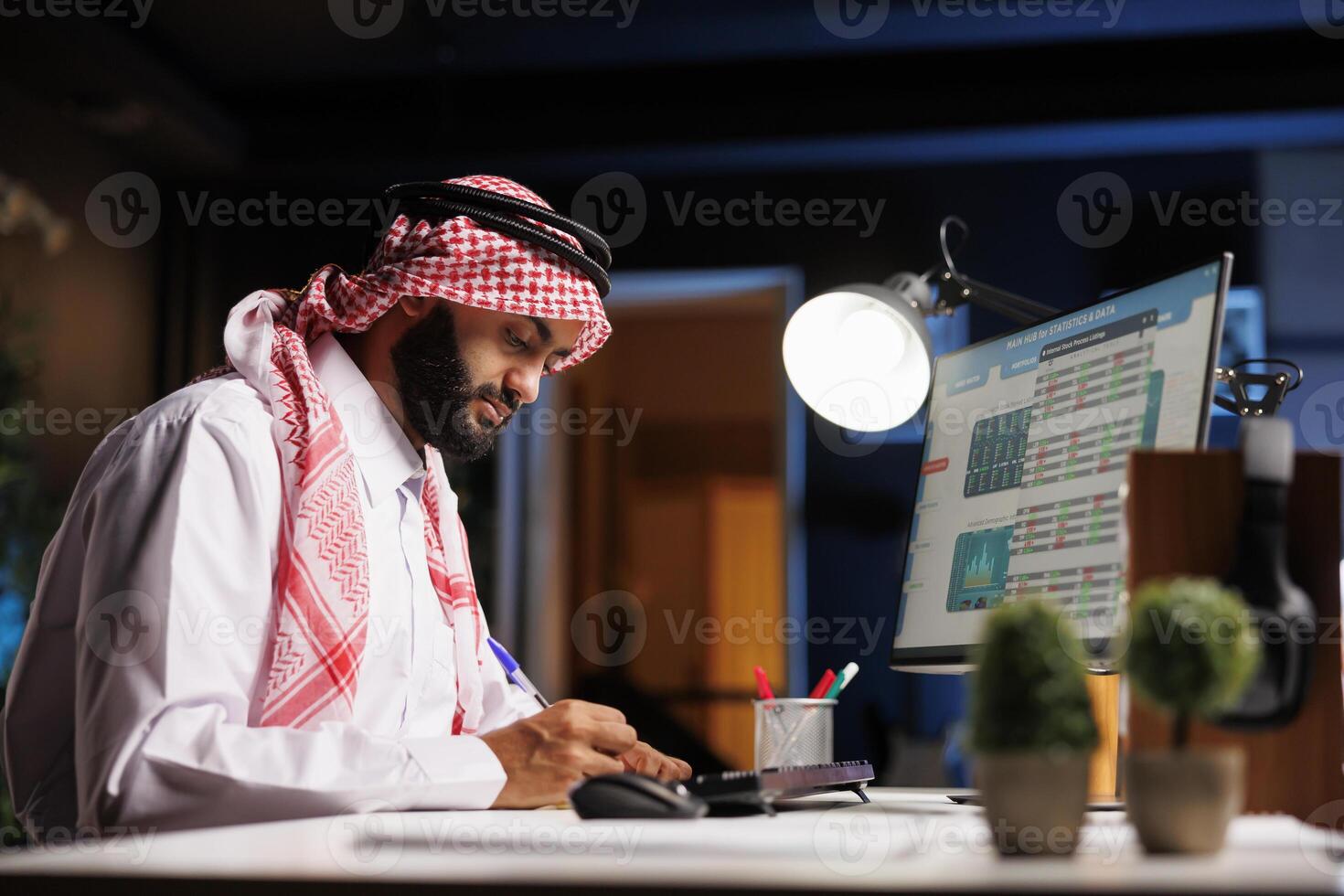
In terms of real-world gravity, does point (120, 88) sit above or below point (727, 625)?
above

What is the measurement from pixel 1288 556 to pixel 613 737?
0.73m

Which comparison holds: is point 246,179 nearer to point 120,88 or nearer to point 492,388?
point 120,88

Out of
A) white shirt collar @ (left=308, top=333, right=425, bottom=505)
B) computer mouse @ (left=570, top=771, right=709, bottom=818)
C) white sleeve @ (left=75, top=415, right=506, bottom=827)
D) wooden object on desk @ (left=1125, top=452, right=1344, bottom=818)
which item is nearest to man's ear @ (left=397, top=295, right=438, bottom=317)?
white shirt collar @ (left=308, top=333, right=425, bottom=505)

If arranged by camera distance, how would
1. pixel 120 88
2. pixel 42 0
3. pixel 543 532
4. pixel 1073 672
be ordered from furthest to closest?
1. pixel 543 532
2. pixel 120 88
3. pixel 42 0
4. pixel 1073 672

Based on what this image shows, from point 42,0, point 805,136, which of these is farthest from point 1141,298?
point 42,0

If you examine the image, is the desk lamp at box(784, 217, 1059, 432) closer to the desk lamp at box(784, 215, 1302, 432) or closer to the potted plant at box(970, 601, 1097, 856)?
the desk lamp at box(784, 215, 1302, 432)

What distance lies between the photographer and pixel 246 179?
447 centimetres

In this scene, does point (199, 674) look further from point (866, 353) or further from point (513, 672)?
point (866, 353)

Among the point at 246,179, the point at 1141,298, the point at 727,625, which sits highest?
the point at 246,179

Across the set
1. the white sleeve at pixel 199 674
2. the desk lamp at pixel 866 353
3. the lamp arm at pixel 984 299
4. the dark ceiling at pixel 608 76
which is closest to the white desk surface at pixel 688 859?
the white sleeve at pixel 199 674

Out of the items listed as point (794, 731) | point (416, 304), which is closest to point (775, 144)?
point (416, 304)

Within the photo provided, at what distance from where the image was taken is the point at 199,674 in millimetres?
1275

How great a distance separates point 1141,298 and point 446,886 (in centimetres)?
93

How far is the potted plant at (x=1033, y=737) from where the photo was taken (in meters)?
0.78
